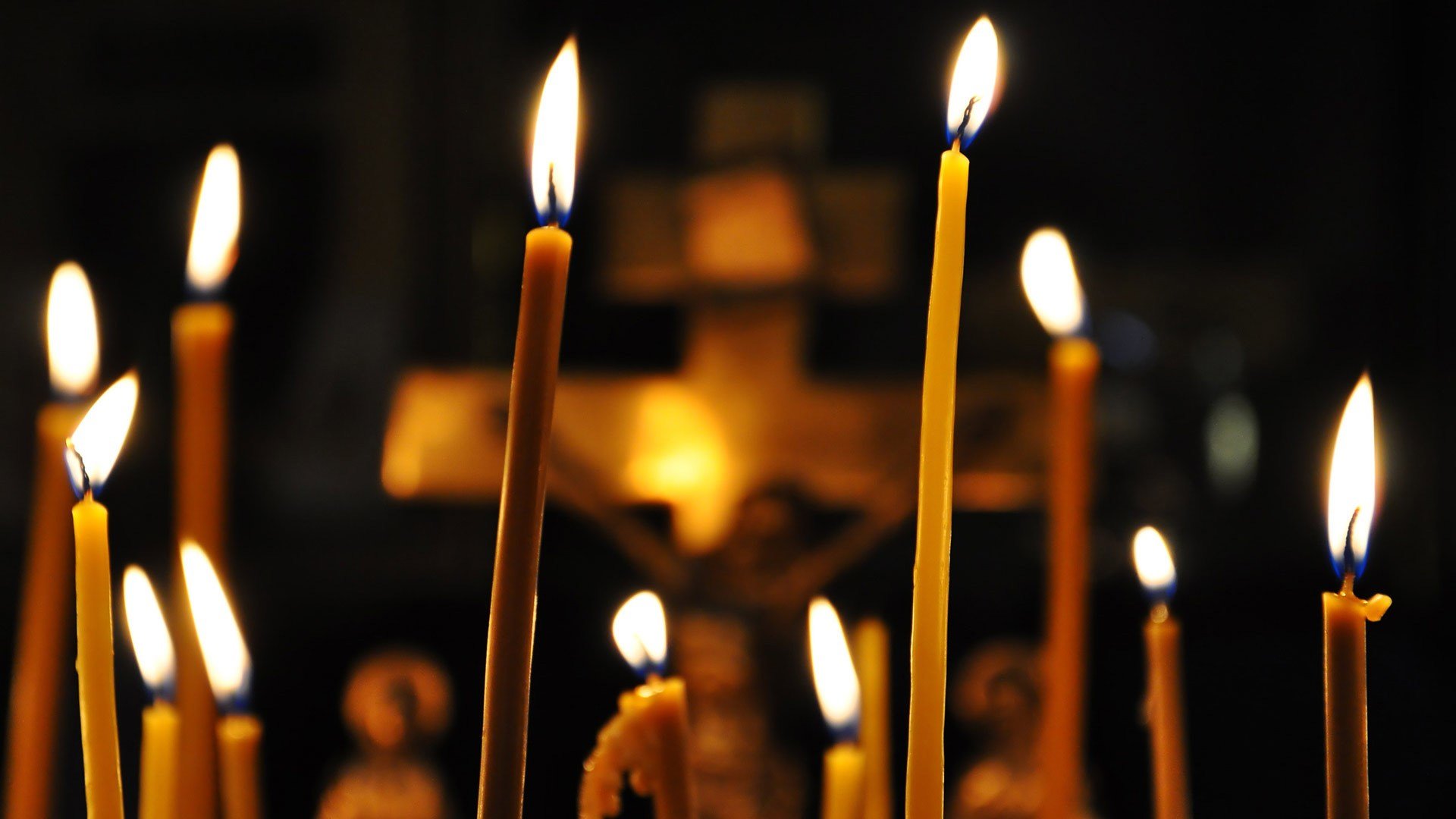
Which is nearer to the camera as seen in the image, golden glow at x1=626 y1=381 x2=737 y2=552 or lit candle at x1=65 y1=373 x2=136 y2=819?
lit candle at x1=65 y1=373 x2=136 y2=819

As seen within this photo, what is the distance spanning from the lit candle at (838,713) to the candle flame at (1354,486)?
11 cm

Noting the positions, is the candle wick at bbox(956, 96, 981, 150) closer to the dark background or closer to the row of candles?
the row of candles

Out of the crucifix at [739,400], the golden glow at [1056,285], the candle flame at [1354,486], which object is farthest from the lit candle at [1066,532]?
the crucifix at [739,400]

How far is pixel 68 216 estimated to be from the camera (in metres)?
1.22

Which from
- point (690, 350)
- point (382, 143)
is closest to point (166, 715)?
point (690, 350)

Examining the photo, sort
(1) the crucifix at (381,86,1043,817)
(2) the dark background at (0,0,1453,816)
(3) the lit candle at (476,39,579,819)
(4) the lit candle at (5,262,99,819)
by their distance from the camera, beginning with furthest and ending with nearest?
(2) the dark background at (0,0,1453,816) < (1) the crucifix at (381,86,1043,817) < (4) the lit candle at (5,262,99,819) < (3) the lit candle at (476,39,579,819)

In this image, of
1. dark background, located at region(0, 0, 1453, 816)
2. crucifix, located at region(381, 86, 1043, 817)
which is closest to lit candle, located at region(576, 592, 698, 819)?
crucifix, located at region(381, 86, 1043, 817)

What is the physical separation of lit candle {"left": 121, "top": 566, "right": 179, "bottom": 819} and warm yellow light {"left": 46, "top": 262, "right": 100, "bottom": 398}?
0.26 ft

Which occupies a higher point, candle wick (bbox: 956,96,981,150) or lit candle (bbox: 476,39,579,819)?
candle wick (bbox: 956,96,981,150)

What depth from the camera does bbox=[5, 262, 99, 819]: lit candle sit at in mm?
322

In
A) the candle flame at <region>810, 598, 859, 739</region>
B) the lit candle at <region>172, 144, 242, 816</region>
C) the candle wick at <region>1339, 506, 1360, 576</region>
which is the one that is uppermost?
the lit candle at <region>172, 144, 242, 816</region>

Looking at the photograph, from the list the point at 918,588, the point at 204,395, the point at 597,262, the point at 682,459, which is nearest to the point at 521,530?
the point at 918,588

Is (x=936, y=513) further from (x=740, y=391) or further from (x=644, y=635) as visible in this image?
(x=740, y=391)

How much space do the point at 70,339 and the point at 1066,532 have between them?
10.4 inches
